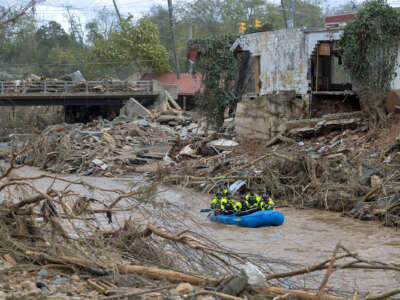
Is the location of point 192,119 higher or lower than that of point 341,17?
lower

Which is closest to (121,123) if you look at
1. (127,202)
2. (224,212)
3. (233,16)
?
(224,212)

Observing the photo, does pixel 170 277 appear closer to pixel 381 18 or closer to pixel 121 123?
pixel 381 18

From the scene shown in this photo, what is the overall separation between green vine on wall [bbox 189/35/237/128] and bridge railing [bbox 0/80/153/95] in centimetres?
1474

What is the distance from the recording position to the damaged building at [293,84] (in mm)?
22406

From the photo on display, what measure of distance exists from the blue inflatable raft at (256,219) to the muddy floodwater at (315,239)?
5.5 inches

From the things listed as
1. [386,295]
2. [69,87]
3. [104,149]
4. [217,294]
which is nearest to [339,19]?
[104,149]

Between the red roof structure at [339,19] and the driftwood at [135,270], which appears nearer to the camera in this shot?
the driftwood at [135,270]

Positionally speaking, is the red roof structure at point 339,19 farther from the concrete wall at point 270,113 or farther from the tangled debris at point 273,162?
the tangled debris at point 273,162

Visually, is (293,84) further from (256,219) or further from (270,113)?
(256,219)

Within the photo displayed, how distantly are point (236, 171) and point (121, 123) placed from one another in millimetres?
18596

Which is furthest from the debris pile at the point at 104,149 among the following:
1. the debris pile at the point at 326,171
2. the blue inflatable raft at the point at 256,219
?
the blue inflatable raft at the point at 256,219

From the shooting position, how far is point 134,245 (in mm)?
7156

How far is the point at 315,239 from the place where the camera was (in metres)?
12.3

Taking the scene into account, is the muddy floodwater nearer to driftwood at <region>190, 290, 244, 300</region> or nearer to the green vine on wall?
driftwood at <region>190, 290, 244, 300</region>
